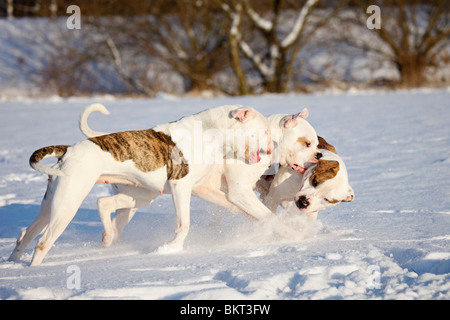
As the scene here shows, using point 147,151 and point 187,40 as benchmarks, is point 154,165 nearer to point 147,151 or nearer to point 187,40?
point 147,151

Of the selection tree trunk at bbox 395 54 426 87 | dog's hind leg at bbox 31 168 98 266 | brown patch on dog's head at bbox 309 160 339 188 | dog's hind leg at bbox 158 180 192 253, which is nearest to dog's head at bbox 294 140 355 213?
brown patch on dog's head at bbox 309 160 339 188

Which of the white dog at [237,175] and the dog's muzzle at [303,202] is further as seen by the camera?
the white dog at [237,175]

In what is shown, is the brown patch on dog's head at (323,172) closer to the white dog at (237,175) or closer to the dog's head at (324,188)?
the dog's head at (324,188)

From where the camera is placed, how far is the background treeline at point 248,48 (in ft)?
62.2

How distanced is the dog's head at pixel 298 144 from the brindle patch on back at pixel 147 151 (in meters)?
0.79

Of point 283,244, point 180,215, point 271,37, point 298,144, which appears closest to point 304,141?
point 298,144

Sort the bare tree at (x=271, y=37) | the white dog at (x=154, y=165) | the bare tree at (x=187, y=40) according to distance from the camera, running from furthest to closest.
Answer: the bare tree at (x=187, y=40)
the bare tree at (x=271, y=37)
the white dog at (x=154, y=165)

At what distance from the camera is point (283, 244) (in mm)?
4363

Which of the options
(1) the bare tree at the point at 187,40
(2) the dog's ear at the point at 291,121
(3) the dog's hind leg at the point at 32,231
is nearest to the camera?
(3) the dog's hind leg at the point at 32,231

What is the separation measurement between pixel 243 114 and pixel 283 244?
99cm

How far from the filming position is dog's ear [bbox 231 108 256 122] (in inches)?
180

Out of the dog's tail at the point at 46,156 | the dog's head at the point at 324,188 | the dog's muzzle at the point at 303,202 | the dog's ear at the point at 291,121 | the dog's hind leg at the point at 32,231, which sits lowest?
the dog's hind leg at the point at 32,231

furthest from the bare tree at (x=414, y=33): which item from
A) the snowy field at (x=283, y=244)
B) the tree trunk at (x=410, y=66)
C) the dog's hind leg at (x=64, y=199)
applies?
the dog's hind leg at (x=64, y=199)

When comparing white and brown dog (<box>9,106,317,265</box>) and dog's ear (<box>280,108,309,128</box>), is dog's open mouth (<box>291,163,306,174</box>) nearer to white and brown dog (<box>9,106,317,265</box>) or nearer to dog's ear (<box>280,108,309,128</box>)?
white and brown dog (<box>9,106,317,265</box>)
